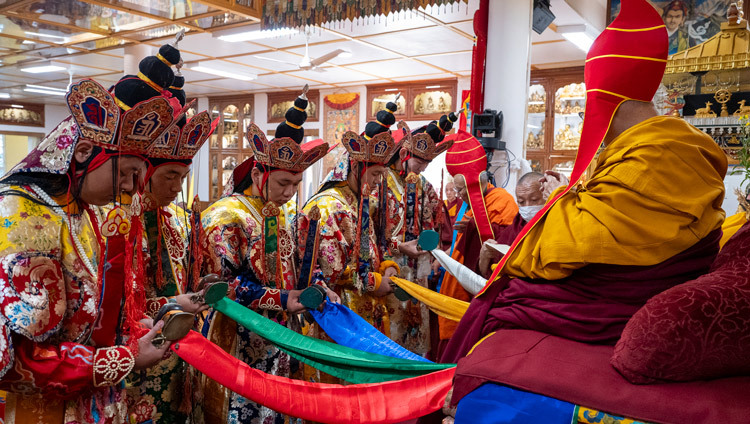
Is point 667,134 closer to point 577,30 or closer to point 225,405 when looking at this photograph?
point 225,405

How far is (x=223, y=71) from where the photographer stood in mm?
Result: 9445

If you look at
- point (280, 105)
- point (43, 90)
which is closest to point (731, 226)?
point (280, 105)

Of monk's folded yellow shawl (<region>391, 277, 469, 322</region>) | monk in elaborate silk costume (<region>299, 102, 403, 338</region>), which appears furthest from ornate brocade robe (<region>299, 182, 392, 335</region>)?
monk's folded yellow shawl (<region>391, 277, 469, 322</region>)

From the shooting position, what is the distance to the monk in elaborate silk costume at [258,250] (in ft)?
7.50

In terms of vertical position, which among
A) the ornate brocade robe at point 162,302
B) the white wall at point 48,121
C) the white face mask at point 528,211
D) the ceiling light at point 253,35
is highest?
the ceiling light at point 253,35

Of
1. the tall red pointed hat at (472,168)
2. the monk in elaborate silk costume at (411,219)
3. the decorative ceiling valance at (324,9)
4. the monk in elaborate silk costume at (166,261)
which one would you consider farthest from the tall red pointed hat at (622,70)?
the decorative ceiling valance at (324,9)

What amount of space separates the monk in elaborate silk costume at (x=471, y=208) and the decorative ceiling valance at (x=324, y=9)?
1.36 m

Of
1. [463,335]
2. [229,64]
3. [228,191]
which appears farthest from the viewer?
[229,64]

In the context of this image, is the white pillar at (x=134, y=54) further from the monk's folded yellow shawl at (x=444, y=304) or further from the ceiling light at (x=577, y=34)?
the monk's folded yellow shawl at (x=444, y=304)

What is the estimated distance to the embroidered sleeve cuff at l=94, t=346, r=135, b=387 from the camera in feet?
4.58

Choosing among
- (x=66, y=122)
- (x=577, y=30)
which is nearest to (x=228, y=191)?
(x=66, y=122)

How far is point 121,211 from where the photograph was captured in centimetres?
155

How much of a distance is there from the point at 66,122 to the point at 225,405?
1.34 m

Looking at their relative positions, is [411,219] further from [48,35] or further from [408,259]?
[48,35]
